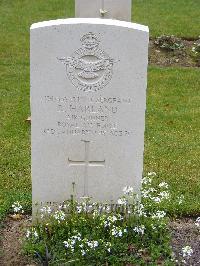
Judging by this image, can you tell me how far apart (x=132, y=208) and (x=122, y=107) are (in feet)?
2.70

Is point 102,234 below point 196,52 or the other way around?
below

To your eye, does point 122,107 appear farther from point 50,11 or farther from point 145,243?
point 50,11

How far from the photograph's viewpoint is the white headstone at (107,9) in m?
9.14

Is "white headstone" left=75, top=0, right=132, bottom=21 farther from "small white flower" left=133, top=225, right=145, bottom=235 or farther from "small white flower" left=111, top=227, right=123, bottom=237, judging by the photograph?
"small white flower" left=111, top=227, right=123, bottom=237

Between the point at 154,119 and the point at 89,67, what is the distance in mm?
3248

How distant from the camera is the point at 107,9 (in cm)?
922

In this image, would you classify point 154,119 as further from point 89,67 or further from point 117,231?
point 117,231

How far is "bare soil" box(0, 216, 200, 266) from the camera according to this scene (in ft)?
15.3

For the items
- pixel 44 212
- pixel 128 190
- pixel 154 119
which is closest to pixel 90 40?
pixel 128 190

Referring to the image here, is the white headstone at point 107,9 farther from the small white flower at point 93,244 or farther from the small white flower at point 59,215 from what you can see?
the small white flower at point 93,244

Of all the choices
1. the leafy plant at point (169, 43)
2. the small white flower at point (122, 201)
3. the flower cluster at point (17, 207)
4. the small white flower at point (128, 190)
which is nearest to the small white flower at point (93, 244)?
the small white flower at point (122, 201)

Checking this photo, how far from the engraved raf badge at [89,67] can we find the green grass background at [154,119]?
1411 millimetres

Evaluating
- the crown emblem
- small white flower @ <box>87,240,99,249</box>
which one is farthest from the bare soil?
the crown emblem

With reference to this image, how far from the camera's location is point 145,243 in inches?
188
